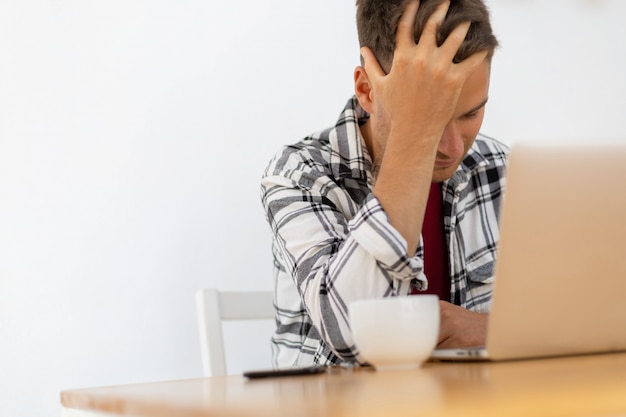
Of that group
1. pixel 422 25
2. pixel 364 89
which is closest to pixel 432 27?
pixel 422 25

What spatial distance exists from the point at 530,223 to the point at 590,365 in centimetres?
12

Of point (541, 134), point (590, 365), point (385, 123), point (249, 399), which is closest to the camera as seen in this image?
point (249, 399)

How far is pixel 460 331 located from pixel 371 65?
512mm

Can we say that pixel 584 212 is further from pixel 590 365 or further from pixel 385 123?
pixel 385 123

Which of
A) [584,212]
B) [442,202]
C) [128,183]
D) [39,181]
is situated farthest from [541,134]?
[584,212]

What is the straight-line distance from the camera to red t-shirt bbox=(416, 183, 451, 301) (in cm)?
151

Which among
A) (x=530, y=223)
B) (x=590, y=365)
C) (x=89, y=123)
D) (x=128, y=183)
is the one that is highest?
(x=89, y=123)

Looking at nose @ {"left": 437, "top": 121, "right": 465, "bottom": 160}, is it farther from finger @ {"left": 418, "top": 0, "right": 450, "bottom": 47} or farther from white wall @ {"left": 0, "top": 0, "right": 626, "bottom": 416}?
white wall @ {"left": 0, "top": 0, "right": 626, "bottom": 416}

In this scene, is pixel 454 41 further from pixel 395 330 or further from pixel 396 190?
pixel 395 330

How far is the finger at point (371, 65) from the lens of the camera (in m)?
1.40

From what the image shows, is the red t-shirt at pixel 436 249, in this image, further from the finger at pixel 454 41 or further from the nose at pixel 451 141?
the finger at pixel 454 41

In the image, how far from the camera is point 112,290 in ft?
6.10

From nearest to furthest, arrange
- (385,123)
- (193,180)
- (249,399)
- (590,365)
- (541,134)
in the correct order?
1. (249,399)
2. (590,365)
3. (385,123)
4. (193,180)
5. (541,134)

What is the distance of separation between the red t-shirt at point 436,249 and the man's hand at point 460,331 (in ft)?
1.24
